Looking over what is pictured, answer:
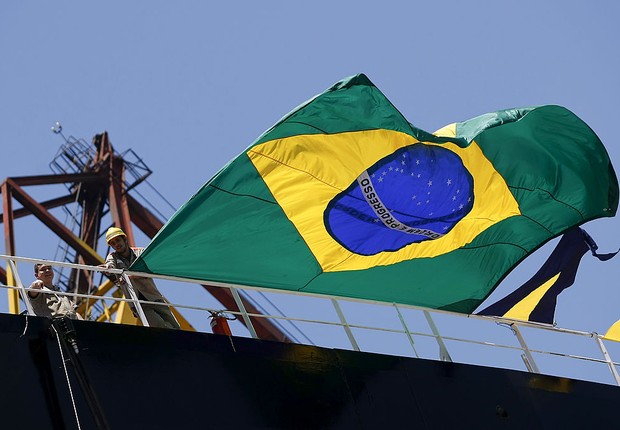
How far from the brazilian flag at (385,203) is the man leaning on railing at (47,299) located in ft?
2.40

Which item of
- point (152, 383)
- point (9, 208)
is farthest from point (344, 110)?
point (9, 208)

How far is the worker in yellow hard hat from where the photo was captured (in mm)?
10000

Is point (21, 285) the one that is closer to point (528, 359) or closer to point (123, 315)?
point (528, 359)

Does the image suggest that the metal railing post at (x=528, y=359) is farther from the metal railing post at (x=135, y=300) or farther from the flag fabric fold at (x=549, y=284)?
the metal railing post at (x=135, y=300)

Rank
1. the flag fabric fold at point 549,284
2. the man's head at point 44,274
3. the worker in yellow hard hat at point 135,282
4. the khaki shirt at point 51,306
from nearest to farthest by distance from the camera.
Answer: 1. the khaki shirt at point 51,306
2. the man's head at point 44,274
3. the worker in yellow hard hat at point 135,282
4. the flag fabric fold at point 549,284

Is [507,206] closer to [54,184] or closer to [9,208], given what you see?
[9,208]

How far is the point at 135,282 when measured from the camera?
10.1 m

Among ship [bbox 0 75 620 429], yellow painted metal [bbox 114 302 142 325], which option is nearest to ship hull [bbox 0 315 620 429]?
ship [bbox 0 75 620 429]

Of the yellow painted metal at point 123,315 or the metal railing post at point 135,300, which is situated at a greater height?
the metal railing post at point 135,300

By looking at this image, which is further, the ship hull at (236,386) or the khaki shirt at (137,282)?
the khaki shirt at (137,282)

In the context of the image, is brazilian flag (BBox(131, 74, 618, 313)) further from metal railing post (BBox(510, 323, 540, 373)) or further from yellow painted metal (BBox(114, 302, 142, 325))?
yellow painted metal (BBox(114, 302, 142, 325))

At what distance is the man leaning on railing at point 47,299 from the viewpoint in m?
9.46

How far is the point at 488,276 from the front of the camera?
12891mm

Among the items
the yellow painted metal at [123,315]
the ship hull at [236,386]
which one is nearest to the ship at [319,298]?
the ship hull at [236,386]
